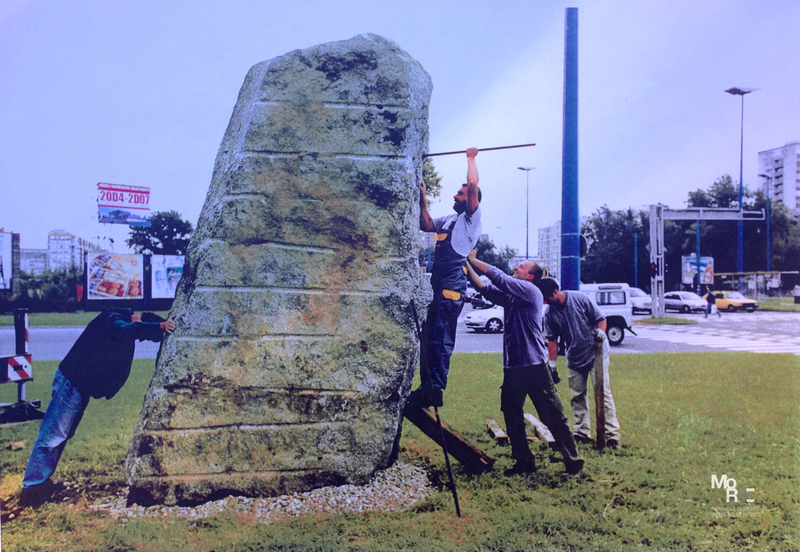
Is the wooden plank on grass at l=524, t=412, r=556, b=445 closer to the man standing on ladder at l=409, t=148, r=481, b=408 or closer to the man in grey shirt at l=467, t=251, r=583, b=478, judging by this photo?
the man in grey shirt at l=467, t=251, r=583, b=478

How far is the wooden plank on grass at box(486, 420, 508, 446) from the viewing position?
3.75 m

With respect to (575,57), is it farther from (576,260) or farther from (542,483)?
(542,483)

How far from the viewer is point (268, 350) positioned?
341cm

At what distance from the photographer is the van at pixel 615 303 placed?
465cm

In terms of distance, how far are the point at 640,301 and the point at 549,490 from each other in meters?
2.37

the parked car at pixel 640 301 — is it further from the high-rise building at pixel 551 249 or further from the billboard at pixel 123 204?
the billboard at pixel 123 204

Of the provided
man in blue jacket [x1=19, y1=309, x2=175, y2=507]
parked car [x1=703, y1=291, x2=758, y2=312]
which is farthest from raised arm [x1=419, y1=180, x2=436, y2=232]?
parked car [x1=703, y1=291, x2=758, y2=312]

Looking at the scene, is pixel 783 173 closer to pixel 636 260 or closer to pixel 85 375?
pixel 636 260

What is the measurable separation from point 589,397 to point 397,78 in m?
2.99

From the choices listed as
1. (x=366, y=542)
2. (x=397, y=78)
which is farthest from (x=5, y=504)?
(x=397, y=78)

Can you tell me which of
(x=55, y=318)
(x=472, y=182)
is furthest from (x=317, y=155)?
(x=55, y=318)

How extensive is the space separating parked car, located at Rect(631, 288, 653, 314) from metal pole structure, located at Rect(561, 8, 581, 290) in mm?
1243

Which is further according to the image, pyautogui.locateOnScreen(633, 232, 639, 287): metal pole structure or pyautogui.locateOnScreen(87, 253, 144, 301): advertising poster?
pyautogui.locateOnScreen(633, 232, 639, 287): metal pole structure

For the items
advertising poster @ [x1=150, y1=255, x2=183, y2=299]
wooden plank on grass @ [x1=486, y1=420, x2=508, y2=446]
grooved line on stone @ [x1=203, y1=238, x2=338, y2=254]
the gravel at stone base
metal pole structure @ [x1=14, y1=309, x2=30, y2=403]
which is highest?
grooved line on stone @ [x1=203, y1=238, x2=338, y2=254]
